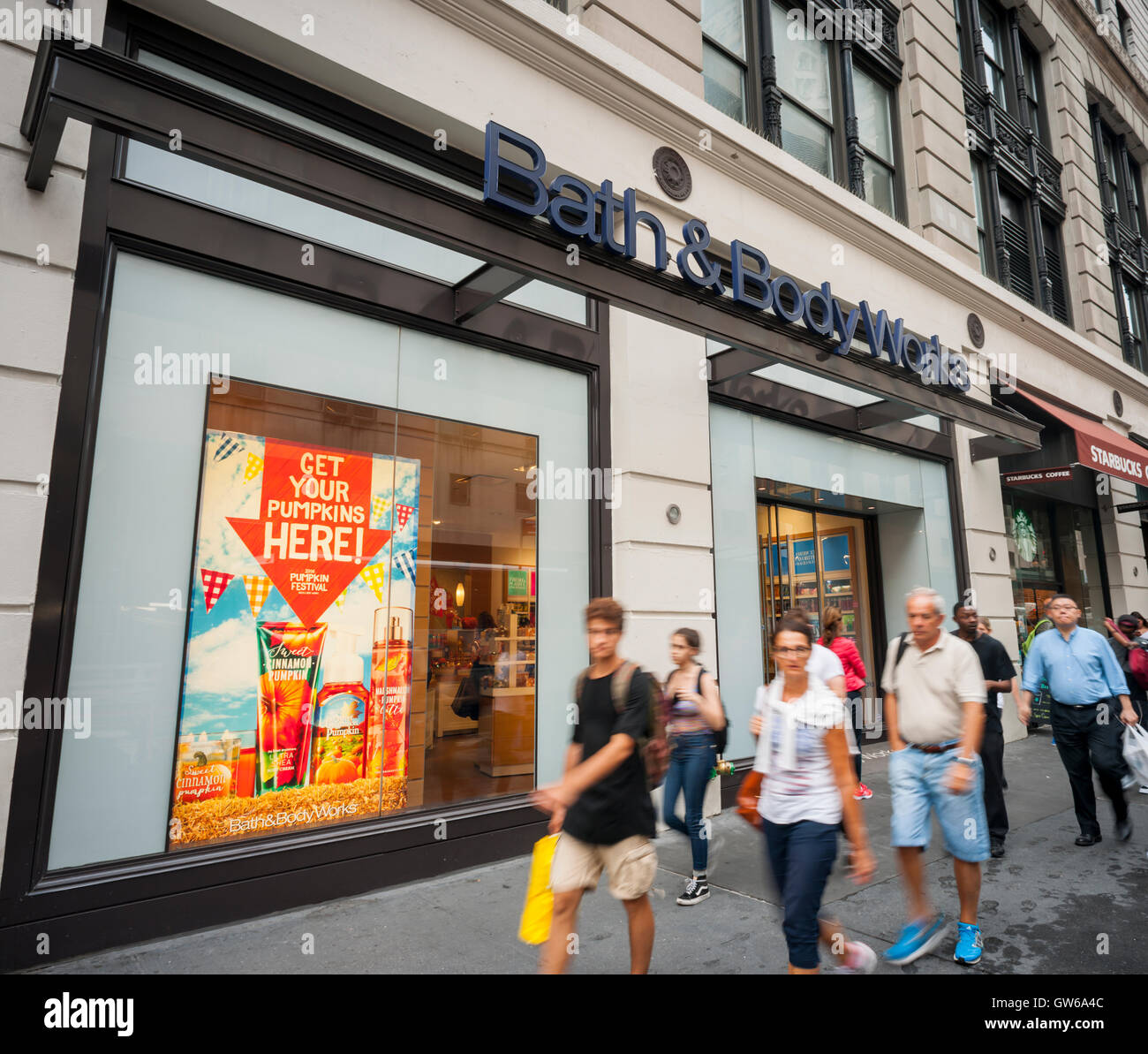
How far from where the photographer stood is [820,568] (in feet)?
34.7

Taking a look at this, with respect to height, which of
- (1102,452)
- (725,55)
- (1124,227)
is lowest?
(1102,452)

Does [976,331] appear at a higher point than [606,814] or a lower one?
higher

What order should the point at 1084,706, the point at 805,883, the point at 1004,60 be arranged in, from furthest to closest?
the point at 1004,60 < the point at 1084,706 < the point at 805,883

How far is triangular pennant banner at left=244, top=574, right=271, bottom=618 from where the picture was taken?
195 inches

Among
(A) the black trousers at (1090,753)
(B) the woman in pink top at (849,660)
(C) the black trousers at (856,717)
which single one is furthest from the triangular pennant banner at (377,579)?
(A) the black trousers at (1090,753)

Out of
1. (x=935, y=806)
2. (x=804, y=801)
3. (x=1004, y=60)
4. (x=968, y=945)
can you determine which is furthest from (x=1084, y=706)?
(x=1004, y=60)

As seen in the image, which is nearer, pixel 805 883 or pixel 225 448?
pixel 805 883

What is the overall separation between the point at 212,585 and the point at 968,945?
498 centimetres

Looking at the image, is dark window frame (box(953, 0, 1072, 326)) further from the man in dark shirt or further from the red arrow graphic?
the red arrow graphic

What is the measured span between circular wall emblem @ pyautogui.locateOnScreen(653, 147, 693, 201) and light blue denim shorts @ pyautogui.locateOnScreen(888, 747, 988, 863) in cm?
611

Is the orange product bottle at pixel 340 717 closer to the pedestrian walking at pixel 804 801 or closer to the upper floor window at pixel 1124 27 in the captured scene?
the pedestrian walking at pixel 804 801

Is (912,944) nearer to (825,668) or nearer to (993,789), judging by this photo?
(825,668)
